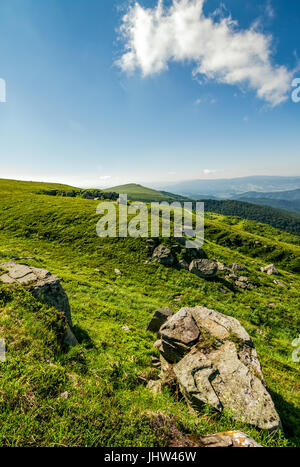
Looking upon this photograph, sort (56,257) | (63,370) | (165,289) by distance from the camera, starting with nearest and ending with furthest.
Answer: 1. (63,370)
2. (165,289)
3. (56,257)

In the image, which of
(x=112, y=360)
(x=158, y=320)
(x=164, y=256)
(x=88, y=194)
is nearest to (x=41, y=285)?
(x=112, y=360)

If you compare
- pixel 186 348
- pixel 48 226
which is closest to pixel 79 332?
pixel 186 348

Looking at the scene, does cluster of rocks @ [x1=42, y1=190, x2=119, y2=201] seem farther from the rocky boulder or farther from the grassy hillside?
the rocky boulder

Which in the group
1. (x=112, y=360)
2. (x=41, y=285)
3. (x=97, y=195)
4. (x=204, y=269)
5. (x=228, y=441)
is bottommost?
(x=204, y=269)

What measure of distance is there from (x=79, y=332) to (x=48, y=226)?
30009 millimetres

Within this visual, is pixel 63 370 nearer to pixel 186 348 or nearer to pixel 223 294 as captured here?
pixel 186 348

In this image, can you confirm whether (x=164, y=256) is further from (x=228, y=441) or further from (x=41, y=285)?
(x=228, y=441)

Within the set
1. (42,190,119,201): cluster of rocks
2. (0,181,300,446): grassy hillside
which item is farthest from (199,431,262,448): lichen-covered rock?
(42,190,119,201): cluster of rocks

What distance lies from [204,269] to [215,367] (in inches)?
686

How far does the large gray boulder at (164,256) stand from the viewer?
2482 centimetres

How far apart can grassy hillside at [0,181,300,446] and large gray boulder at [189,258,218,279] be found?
0.87m

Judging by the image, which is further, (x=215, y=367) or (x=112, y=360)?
(x=112, y=360)

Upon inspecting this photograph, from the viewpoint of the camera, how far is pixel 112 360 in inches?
289

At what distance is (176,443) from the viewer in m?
4.05
